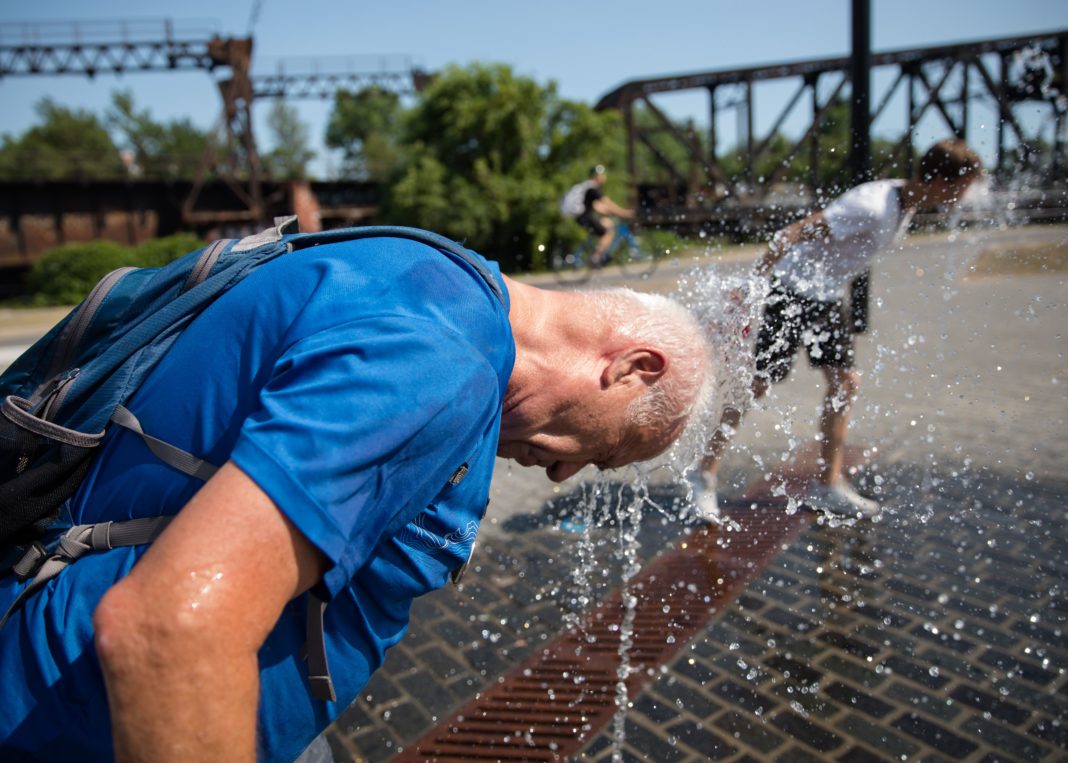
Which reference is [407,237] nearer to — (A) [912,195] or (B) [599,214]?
(A) [912,195]

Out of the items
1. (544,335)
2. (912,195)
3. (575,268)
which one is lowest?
(575,268)

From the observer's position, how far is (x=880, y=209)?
408cm

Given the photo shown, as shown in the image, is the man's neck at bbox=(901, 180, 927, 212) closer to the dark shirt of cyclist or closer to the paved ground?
the paved ground

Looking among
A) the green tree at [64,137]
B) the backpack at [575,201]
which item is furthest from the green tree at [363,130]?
the backpack at [575,201]

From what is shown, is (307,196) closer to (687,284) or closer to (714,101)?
(714,101)

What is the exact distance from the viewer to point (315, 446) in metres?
1.02

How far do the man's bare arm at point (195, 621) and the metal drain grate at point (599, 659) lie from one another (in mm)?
1924

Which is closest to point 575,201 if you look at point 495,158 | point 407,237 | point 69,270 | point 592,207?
point 592,207

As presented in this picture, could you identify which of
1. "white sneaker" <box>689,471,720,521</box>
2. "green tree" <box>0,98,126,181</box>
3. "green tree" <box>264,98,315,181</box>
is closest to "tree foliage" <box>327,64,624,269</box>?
"white sneaker" <box>689,471,720,521</box>

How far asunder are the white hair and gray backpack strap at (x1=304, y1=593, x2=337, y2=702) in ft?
2.61

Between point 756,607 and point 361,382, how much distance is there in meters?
3.01

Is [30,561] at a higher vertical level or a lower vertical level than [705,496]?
higher

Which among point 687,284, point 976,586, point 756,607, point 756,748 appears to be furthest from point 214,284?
point 976,586

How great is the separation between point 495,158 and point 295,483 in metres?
23.6
